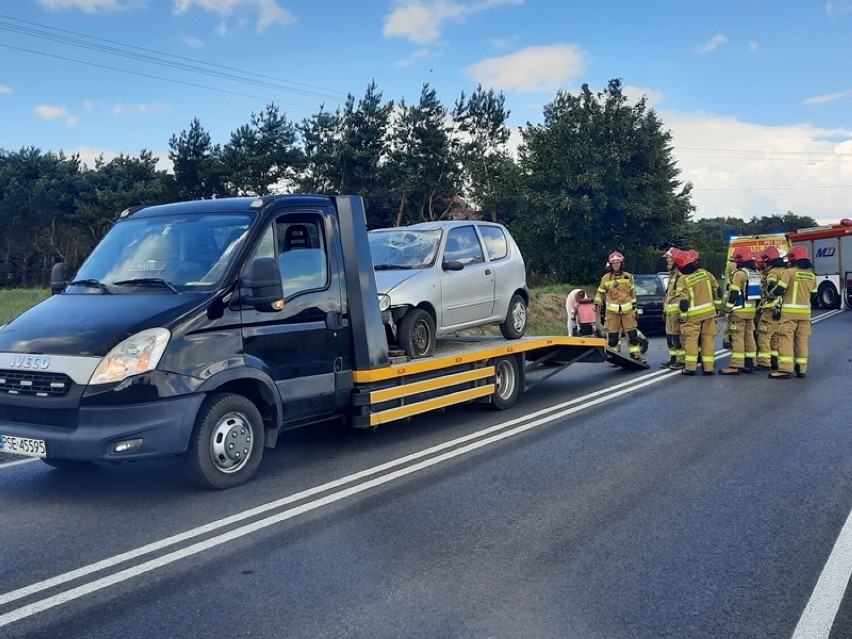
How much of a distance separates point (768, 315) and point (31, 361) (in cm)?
1098

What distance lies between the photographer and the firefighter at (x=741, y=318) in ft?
42.3

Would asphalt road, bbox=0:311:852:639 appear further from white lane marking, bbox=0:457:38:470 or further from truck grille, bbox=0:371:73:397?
truck grille, bbox=0:371:73:397

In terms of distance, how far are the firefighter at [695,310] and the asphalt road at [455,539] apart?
4231 millimetres

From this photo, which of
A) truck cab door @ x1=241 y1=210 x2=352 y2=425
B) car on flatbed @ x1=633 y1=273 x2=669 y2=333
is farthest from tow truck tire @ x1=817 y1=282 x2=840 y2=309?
truck cab door @ x1=241 y1=210 x2=352 y2=425

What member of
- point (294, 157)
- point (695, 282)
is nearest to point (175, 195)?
point (294, 157)

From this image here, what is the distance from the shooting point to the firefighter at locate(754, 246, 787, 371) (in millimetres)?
12727

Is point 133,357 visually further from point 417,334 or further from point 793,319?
point 793,319

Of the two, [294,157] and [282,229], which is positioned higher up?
[294,157]

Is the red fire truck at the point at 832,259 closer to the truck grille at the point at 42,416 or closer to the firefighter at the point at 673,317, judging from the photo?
the firefighter at the point at 673,317

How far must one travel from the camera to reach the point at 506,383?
9789 mm

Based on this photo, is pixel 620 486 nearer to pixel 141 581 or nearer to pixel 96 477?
pixel 141 581

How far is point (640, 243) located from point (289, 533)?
3348 centimetres

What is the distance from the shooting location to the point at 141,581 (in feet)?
14.3

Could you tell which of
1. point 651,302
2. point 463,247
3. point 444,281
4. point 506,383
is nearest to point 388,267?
point 444,281
